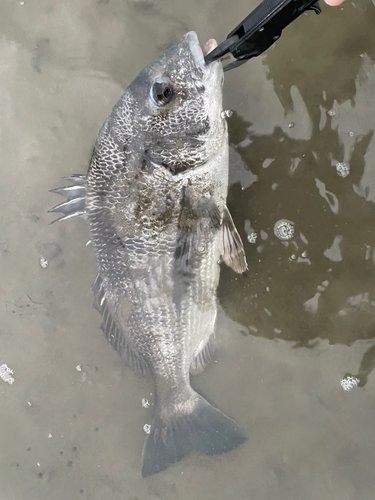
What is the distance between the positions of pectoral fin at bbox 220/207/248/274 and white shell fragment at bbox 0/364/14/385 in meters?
2.26

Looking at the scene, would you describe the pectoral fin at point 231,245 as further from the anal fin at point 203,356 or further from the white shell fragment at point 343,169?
the white shell fragment at point 343,169

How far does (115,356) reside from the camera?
9.77 ft

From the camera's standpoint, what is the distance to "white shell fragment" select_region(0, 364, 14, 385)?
3051mm

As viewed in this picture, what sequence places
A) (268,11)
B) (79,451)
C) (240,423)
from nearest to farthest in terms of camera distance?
(268,11), (240,423), (79,451)

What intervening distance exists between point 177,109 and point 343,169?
1403 mm

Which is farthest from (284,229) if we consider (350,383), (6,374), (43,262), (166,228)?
(6,374)

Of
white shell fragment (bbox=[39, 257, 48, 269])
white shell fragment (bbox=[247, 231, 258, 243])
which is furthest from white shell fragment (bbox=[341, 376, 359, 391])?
white shell fragment (bbox=[39, 257, 48, 269])

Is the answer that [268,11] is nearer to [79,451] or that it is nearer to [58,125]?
[58,125]

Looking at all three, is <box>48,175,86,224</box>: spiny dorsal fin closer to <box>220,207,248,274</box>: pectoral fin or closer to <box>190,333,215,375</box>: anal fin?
<box>220,207,248,274</box>: pectoral fin

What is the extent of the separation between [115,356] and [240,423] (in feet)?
4.01

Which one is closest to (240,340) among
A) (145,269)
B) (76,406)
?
(145,269)

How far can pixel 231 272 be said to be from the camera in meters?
2.82

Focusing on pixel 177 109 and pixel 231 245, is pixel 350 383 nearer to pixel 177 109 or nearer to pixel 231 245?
pixel 231 245

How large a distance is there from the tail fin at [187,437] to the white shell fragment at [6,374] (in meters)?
1.40
